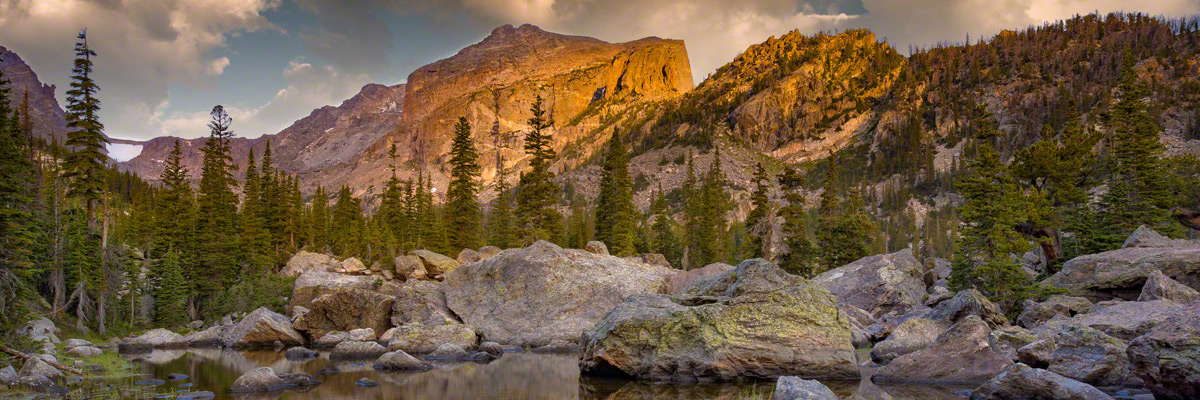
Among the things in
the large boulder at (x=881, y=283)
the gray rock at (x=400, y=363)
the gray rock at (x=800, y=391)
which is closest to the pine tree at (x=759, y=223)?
the large boulder at (x=881, y=283)

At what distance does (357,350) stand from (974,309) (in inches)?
996

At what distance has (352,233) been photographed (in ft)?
263

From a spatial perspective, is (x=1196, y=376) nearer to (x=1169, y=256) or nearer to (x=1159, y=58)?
(x=1169, y=256)

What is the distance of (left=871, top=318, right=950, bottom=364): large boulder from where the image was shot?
2136 centimetres

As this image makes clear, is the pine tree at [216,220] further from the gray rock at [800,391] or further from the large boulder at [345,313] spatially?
the gray rock at [800,391]

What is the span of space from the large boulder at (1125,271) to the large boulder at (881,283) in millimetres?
8692

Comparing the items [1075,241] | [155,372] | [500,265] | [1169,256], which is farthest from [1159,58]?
[155,372]

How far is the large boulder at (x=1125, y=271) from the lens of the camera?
23.5m

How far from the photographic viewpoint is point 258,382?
59.1 ft

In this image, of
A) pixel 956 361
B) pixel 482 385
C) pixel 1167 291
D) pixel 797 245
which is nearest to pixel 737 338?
pixel 956 361

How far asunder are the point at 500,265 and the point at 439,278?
40.3 feet

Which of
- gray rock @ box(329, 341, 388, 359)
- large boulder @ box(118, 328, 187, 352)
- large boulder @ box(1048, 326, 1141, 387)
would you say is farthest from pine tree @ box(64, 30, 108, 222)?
large boulder @ box(1048, 326, 1141, 387)

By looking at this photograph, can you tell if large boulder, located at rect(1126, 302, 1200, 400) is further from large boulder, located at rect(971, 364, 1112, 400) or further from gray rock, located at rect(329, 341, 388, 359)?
gray rock, located at rect(329, 341, 388, 359)

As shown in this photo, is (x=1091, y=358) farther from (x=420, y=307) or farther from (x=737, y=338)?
(x=420, y=307)
